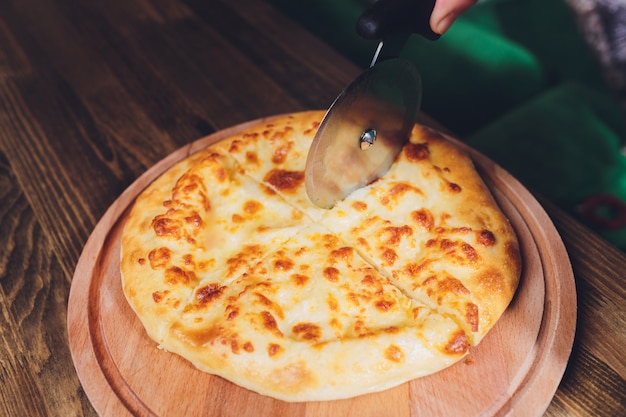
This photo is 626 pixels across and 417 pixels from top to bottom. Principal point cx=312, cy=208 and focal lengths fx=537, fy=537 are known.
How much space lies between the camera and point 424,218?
5.58 feet

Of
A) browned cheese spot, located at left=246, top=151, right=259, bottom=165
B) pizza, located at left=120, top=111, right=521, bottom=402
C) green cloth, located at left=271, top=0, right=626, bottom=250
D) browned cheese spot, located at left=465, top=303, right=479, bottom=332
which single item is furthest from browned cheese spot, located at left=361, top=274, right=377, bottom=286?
green cloth, located at left=271, top=0, right=626, bottom=250

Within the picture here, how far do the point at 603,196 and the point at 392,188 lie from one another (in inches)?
54.8

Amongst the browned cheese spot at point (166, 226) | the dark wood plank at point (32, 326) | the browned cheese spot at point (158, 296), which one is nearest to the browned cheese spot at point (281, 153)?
the browned cheese spot at point (166, 226)

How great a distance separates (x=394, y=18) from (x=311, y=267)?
2.54 ft

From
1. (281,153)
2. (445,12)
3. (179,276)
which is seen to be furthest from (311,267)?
(445,12)

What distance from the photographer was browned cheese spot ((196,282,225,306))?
1.55 metres

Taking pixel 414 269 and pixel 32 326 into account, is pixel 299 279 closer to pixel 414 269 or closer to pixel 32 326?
pixel 414 269

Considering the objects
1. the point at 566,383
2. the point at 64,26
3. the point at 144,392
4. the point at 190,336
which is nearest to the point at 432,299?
the point at 566,383

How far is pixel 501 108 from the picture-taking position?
3.35 metres

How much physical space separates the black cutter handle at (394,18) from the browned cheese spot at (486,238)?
66 cm

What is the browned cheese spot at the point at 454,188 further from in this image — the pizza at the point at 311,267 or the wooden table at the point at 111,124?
the wooden table at the point at 111,124

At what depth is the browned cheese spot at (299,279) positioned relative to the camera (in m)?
1.56

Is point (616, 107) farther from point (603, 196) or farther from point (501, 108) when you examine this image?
point (603, 196)

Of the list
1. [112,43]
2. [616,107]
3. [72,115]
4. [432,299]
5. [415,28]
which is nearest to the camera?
[432,299]
